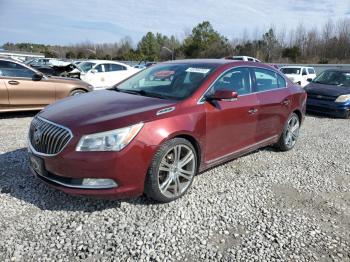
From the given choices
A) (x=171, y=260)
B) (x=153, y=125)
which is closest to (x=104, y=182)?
(x=153, y=125)

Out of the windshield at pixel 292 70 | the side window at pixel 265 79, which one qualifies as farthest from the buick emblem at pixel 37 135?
the windshield at pixel 292 70

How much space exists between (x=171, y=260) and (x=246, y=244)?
75 cm

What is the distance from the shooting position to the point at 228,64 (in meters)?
4.59

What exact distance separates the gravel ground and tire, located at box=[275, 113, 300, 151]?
963mm

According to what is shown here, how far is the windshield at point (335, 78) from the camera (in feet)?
35.8

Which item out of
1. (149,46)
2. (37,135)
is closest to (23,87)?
(37,135)

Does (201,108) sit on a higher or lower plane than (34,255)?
higher

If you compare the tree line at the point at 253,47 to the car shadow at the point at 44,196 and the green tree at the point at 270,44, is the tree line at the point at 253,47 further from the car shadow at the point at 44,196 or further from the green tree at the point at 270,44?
the car shadow at the point at 44,196

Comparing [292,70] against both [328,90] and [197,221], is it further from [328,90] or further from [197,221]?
[197,221]

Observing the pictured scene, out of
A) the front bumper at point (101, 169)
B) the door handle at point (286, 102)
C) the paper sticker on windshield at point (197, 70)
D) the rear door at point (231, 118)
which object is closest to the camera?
the front bumper at point (101, 169)

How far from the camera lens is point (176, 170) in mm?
3752

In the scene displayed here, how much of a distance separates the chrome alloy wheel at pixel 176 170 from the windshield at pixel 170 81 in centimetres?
67

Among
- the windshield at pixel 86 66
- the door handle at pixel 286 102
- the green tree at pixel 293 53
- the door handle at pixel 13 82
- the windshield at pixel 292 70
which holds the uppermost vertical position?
the green tree at pixel 293 53

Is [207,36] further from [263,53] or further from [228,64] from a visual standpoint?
[228,64]
